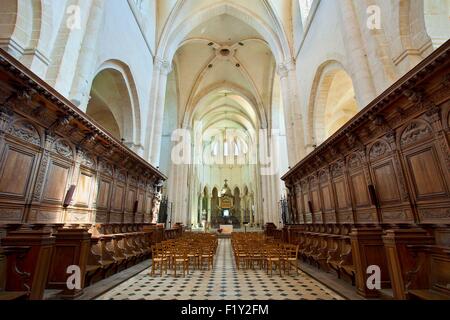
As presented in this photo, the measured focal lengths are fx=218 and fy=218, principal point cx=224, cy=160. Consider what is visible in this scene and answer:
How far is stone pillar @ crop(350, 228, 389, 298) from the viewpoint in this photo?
12.2 feet

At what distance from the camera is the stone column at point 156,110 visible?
484 inches

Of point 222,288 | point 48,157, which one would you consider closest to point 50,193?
point 48,157

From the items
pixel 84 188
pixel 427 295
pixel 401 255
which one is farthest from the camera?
pixel 84 188

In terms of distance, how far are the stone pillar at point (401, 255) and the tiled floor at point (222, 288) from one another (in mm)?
1076

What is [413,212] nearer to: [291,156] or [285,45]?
[291,156]

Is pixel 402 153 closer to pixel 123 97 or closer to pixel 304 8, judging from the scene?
pixel 123 97

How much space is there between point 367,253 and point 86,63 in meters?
8.35

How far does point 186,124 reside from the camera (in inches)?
878

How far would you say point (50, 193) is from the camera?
16.3 feet

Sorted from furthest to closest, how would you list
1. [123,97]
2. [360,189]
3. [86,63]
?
[123,97] → [86,63] → [360,189]

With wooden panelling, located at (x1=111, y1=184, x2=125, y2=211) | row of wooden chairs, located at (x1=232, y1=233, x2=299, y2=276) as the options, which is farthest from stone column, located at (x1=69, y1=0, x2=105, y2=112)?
row of wooden chairs, located at (x1=232, y1=233, x2=299, y2=276)

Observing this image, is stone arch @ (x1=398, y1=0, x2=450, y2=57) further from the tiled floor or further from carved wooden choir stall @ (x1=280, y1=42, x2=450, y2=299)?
the tiled floor
